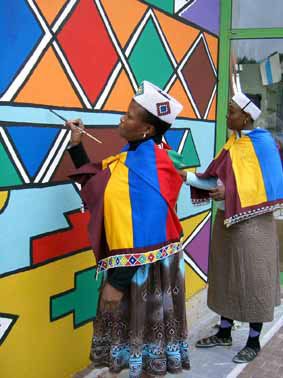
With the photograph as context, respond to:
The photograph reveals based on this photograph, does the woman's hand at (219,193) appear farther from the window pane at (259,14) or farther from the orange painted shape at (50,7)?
the window pane at (259,14)

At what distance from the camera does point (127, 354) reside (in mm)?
2576

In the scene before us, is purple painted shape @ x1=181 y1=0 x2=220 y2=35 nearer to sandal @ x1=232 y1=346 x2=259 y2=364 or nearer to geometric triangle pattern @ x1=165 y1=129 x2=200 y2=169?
geometric triangle pattern @ x1=165 y1=129 x2=200 y2=169

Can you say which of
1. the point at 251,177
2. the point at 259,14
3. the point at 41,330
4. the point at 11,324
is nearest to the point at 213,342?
the point at 251,177

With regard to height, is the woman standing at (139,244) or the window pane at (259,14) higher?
the window pane at (259,14)

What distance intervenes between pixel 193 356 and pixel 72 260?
1.34 meters

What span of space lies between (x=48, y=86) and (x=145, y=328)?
134 centimetres

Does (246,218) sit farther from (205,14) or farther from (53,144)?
(205,14)

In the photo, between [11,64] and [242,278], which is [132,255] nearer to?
[11,64]

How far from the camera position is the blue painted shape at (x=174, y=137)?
14.0 feet

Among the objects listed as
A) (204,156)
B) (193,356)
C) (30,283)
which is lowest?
(193,356)

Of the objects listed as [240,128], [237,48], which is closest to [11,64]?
[240,128]

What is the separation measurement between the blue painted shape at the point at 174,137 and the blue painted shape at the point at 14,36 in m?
1.76

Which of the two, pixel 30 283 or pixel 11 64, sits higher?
pixel 11 64

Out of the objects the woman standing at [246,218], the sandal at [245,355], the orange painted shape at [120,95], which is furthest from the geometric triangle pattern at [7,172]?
the sandal at [245,355]
